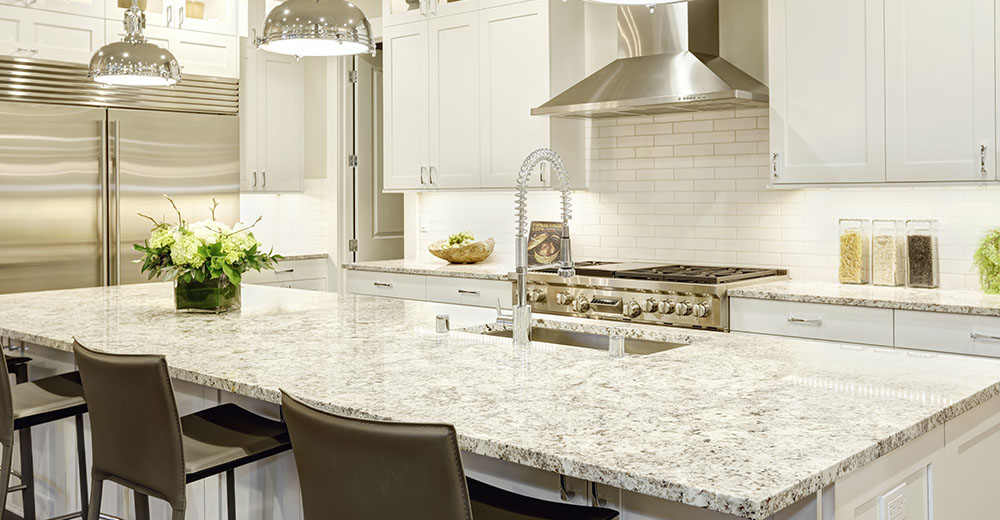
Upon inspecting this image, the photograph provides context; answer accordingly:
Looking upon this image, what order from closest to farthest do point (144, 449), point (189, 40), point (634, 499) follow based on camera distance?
point (634, 499)
point (144, 449)
point (189, 40)

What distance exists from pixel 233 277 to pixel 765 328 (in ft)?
7.45

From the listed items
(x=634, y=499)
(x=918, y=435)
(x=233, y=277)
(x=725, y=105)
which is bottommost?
(x=634, y=499)

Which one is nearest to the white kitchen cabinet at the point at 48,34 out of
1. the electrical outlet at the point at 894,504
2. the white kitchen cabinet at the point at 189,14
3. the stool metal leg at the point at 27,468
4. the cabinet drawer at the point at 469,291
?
the white kitchen cabinet at the point at 189,14

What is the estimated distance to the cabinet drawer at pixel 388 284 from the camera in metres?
5.32

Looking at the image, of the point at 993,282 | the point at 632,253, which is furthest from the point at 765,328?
the point at 632,253

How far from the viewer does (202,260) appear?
3.19m

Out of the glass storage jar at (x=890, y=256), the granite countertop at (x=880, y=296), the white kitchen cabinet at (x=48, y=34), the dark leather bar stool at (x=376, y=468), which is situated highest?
the white kitchen cabinet at (x=48, y=34)

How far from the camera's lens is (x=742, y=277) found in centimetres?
412

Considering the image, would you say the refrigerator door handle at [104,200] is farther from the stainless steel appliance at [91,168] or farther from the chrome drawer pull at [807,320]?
the chrome drawer pull at [807,320]

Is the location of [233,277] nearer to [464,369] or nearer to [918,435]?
[464,369]

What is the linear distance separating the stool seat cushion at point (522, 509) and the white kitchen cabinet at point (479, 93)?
320 centimetres

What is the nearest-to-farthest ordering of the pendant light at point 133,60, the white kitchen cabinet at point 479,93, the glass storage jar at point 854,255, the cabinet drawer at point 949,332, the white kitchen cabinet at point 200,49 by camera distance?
the cabinet drawer at point 949,332 < the pendant light at point 133,60 < the glass storage jar at point 854,255 < the white kitchen cabinet at point 479,93 < the white kitchen cabinet at point 200,49

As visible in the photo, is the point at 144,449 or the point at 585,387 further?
the point at 144,449

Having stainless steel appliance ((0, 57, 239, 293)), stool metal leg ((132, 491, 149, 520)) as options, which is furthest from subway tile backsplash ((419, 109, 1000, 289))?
stool metal leg ((132, 491, 149, 520))
